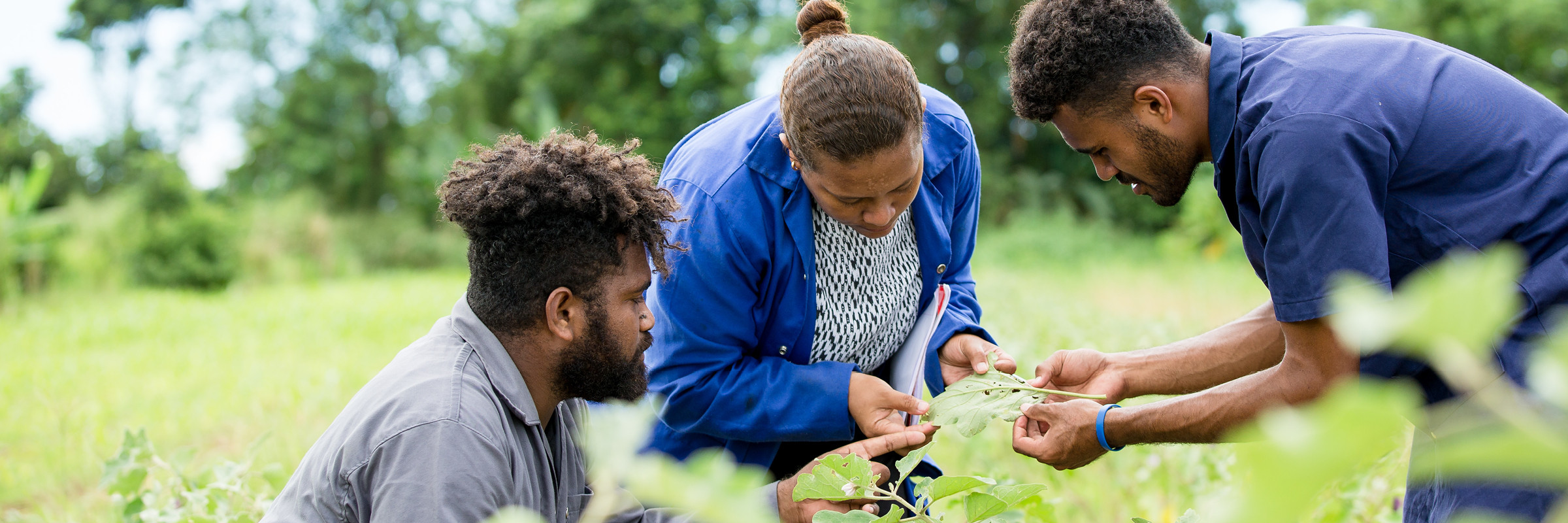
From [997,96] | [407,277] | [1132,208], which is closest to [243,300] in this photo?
[407,277]

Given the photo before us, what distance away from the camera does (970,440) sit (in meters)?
4.26

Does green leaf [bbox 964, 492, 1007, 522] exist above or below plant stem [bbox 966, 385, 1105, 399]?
above

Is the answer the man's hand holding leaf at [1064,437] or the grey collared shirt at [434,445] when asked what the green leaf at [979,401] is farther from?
the grey collared shirt at [434,445]

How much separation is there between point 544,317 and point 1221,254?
48.3 feet

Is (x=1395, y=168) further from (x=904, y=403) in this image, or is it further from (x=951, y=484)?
(x=904, y=403)

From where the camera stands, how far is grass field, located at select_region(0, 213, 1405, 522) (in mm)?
3844

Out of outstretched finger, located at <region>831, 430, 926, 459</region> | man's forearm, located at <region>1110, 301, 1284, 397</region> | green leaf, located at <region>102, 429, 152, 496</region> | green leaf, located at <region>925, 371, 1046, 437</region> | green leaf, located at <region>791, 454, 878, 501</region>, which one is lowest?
man's forearm, located at <region>1110, 301, 1284, 397</region>

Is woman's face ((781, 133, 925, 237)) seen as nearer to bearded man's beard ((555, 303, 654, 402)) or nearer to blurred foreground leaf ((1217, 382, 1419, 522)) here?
bearded man's beard ((555, 303, 654, 402))

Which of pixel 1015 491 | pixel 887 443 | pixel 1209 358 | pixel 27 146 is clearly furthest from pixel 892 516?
pixel 27 146

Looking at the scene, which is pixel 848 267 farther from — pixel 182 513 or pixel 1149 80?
pixel 182 513

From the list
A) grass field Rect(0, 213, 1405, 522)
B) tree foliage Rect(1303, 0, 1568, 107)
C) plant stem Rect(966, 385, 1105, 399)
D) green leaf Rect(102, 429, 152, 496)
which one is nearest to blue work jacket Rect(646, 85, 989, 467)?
plant stem Rect(966, 385, 1105, 399)

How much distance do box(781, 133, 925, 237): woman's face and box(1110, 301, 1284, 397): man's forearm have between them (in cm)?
88

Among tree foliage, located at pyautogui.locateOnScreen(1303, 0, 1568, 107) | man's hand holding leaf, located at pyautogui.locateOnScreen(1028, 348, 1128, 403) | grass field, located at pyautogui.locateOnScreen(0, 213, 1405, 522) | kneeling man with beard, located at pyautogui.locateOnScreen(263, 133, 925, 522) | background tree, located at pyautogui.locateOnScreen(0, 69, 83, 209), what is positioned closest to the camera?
kneeling man with beard, located at pyautogui.locateOnScreen(263, 133, 925, 522)

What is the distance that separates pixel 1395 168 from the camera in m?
1.88
